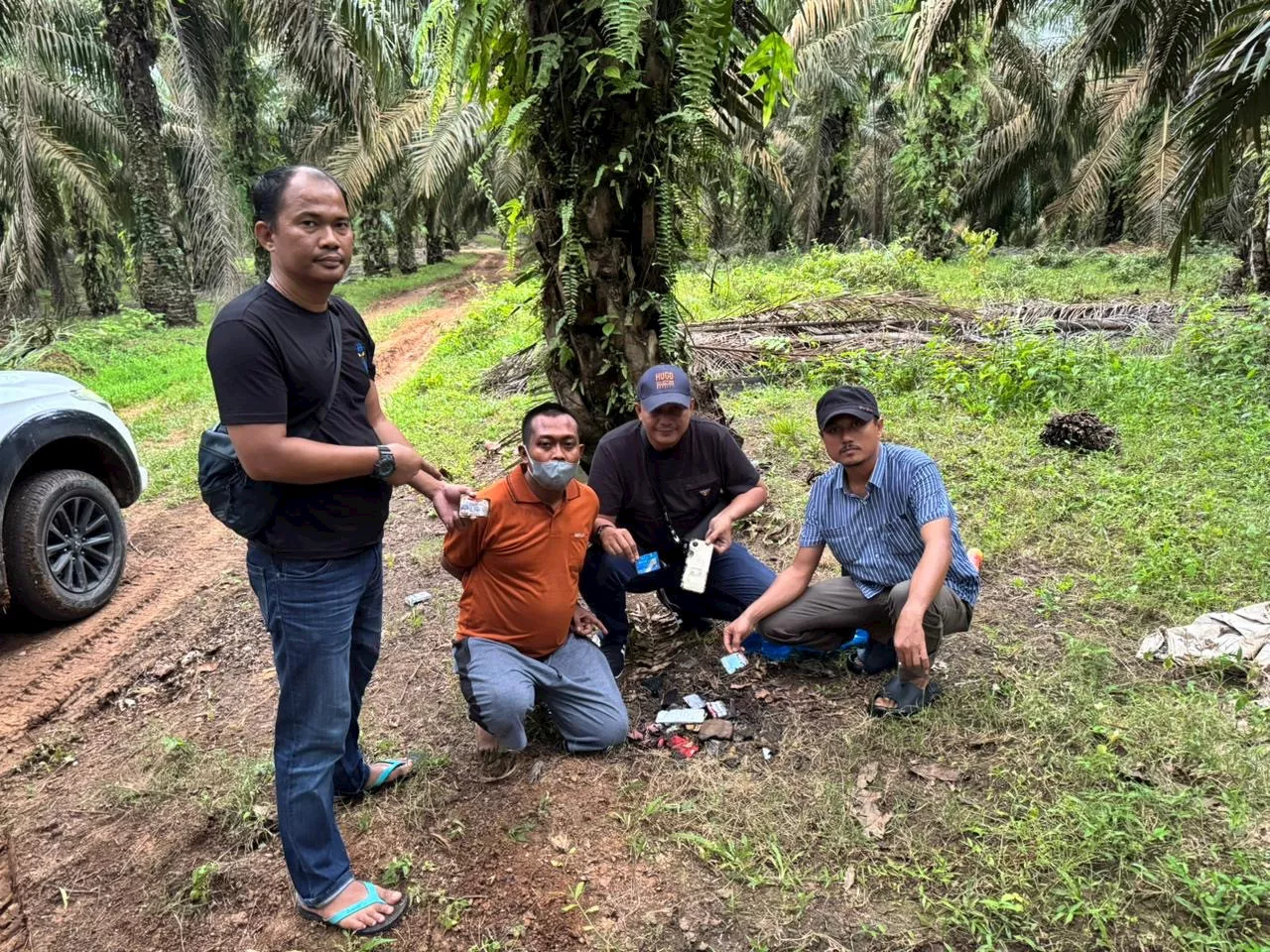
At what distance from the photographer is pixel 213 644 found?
4.42 m

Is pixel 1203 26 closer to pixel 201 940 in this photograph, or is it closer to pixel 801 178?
pixel 201 940

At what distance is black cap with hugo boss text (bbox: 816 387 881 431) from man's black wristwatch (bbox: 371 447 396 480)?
5.47 feet

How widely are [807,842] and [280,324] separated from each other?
7.36 ft

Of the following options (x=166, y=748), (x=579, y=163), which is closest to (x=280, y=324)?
(x=579, y=163)

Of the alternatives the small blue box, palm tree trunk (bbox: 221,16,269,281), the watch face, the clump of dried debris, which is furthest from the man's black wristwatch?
palm tree trunk (bbox: 221,16,269,281)

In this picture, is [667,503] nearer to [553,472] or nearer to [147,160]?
[553,472]

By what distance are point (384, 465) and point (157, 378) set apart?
10.5m

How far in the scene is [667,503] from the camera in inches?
144

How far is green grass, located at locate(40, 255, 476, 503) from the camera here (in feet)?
24.9

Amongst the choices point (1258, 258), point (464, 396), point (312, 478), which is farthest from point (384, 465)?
point (1258, 258)

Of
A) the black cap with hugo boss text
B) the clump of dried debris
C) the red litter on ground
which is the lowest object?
the red litter on ground

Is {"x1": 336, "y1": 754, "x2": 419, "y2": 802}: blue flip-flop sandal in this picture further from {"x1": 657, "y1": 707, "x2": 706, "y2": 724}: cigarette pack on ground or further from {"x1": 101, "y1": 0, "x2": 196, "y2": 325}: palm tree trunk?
{"x1": 101, "y1": 0, "x2": 196, "y2": 325}: palm tree trunk

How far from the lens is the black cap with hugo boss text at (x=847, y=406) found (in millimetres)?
3098

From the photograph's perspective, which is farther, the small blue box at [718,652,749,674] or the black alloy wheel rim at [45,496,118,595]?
the black alloy wheel rim at [45,496,118,595]
